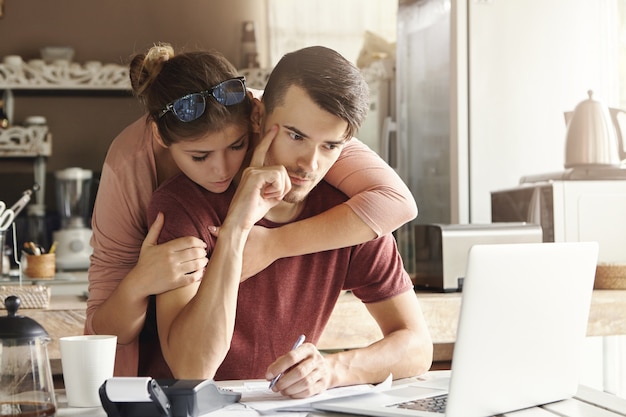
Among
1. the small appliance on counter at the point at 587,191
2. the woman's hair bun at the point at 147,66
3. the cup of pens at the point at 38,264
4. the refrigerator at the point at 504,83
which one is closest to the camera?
the woman's hair bun at the point at 147,66

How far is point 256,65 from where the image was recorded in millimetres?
4371

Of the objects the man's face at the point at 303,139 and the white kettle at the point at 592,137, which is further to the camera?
the white kettle at the point at 592,137

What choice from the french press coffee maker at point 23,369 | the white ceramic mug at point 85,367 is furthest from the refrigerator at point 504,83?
the french press coffee maker at point 23,369

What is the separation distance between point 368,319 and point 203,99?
1.15 m

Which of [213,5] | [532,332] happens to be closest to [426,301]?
[532,332]

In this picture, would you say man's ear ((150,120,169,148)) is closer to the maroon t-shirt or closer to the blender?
the maroon t-shirt

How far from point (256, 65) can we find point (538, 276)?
3.32 metres

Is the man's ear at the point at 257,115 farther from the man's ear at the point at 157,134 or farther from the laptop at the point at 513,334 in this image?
the laptop at the point at 513,334

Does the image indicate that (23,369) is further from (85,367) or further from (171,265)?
(171,265)

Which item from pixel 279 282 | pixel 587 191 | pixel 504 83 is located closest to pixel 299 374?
pixel 279 282

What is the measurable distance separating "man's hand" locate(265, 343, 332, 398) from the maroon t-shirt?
0.39m

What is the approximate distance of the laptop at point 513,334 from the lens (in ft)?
3.76

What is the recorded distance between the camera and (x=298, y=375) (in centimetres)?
132

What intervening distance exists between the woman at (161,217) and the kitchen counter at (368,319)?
1.98 feet
